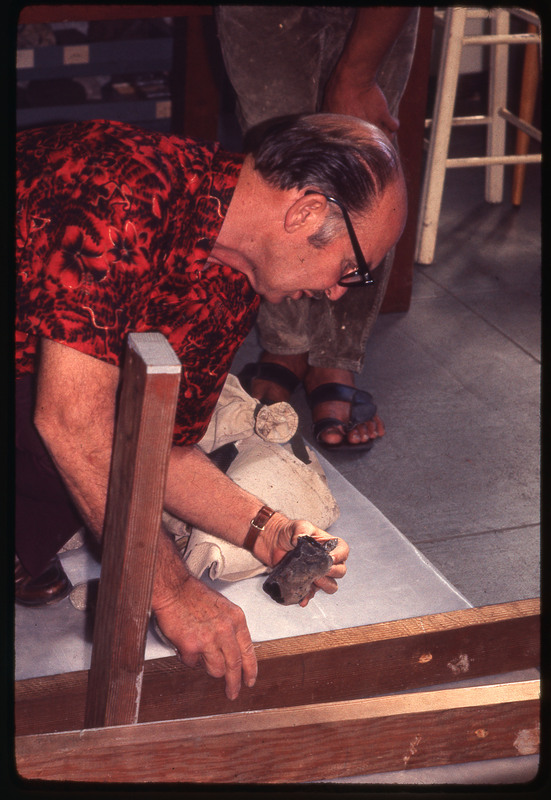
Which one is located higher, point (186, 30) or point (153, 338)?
point (186, 30)

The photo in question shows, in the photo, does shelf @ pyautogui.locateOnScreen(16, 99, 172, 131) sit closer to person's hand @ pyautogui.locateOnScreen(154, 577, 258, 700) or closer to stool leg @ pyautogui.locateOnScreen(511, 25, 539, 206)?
stool leg @ pyautogui.locateOnScreen(511, 25, 539, 206)

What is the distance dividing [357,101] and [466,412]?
966 millimetres

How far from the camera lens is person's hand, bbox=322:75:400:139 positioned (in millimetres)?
2023

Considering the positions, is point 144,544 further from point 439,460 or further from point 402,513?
point 439,460

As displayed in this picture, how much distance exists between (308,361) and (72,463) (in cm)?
147

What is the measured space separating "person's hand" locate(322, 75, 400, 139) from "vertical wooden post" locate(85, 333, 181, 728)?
132 cm

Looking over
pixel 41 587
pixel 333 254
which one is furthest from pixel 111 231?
pixel 41 587

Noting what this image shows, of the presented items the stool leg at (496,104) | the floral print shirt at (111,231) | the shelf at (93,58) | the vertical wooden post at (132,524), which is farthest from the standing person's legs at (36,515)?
the stool leg at (496,104)

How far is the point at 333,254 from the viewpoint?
51.5 inches

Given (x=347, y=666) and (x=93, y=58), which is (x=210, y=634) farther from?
(x=93, y=58)

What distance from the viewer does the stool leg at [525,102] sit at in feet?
12.5

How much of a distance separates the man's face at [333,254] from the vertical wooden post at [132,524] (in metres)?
0.50

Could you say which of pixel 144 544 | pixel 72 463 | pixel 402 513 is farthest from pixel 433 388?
pixel 144 544

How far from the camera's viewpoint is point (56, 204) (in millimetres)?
1222
